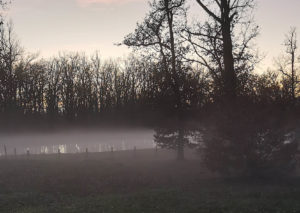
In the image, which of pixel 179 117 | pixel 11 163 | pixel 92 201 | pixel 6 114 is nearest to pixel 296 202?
pixel 92 201

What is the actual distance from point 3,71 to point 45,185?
34.7 m

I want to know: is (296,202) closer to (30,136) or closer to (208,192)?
(208,192)

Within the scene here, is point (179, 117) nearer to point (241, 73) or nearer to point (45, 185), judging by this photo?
point (241, 73)

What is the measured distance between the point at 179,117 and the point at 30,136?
41.9 meters

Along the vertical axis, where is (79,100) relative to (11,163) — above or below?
above

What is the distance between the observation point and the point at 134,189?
2409cm

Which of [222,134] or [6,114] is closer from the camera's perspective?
[222,134]

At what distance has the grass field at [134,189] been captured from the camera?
1608 cm

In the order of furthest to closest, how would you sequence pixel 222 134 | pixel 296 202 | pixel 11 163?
1. pixel 11 163
2. pixel 222 134
3. pixel 296 202

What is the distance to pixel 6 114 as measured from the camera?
6388 cm

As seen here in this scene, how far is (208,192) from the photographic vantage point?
19.7m

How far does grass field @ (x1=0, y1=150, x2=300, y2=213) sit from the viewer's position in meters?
16.1

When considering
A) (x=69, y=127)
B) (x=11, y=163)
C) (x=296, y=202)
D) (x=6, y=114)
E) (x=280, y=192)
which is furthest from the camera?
(x=69, y=127)

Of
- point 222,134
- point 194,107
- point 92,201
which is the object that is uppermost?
point 194,107
